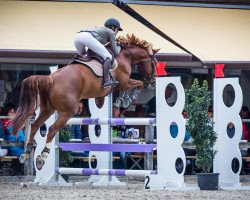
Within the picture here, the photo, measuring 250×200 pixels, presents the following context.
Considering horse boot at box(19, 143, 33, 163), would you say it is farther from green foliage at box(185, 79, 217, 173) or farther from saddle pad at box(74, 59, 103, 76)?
green foliage at box(185, 79, 217, 173)

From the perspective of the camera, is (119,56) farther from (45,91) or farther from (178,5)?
(178,5)

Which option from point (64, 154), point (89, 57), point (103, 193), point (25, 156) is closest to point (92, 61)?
point (89, 57)

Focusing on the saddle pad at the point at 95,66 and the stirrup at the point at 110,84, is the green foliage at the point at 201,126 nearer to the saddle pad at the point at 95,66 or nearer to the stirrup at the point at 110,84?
the stirrup at the point at 110,84

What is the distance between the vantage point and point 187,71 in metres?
17.2

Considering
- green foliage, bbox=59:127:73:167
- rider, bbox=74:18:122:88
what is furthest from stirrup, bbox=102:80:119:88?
green foliage, bbox=59:127:73:167

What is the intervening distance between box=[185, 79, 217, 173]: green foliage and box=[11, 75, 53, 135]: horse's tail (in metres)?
1.78

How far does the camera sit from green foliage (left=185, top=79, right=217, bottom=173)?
37.7 feet

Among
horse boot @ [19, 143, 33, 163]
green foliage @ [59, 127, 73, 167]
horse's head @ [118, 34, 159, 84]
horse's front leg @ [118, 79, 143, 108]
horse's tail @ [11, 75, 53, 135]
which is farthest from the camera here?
green foliage @ [59, 127, 73, 167]

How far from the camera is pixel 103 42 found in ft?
38.5

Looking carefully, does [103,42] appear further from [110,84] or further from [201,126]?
[201,126]

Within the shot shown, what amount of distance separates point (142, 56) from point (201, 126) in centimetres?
139

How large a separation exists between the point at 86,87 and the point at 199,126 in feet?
4.86

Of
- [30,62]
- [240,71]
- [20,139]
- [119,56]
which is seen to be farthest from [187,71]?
[119,56]

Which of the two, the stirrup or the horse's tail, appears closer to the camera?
the horse's tail
